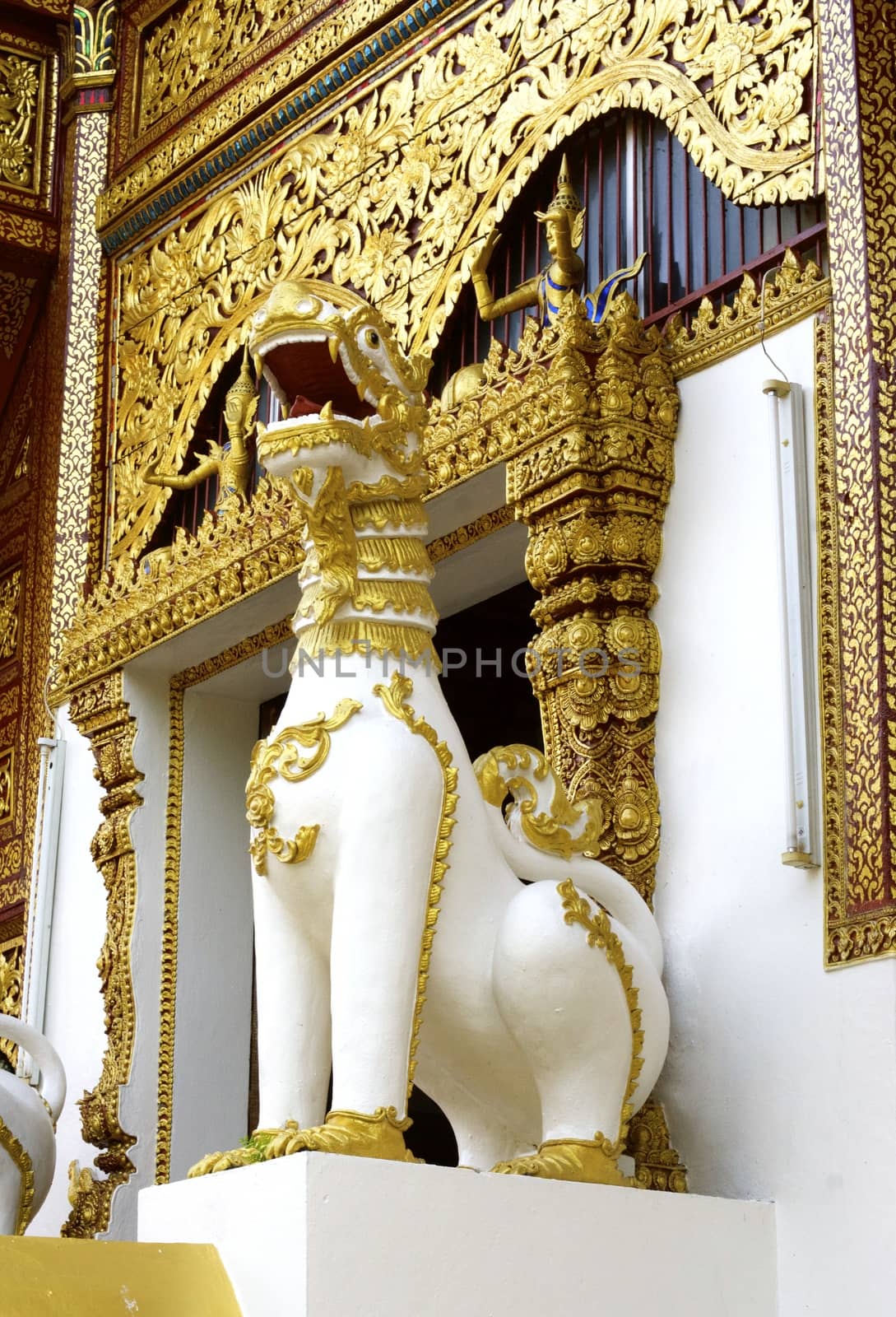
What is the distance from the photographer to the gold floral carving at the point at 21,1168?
180 inches

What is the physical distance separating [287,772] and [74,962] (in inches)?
107

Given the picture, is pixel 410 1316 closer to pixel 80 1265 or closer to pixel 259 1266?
pixel 259 1266

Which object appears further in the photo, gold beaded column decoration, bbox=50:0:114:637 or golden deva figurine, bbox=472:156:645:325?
gold beaded column decoration, bbox=50:0:114:637

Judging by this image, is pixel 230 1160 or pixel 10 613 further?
pixel 10 613

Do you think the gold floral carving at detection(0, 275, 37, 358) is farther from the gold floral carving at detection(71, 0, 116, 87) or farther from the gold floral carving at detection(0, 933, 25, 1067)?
the gold floral carving at detection(0, 933, 25, 1067)

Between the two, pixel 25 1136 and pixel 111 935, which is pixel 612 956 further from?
pixel 111 935

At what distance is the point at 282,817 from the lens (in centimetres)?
342

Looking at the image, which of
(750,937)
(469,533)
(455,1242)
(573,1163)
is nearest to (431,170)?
(469,533)

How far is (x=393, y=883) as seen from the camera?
3.33 m

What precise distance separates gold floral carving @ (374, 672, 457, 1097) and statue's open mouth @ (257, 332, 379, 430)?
0.49 metres

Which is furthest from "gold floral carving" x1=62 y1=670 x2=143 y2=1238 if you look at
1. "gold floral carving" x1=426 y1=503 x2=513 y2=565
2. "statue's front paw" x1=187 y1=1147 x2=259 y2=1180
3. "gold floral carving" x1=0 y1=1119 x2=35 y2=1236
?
"statue's front paw" x1=187 y1=1147 x2=259 y2=1180

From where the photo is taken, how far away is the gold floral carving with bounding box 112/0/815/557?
428 centimetres

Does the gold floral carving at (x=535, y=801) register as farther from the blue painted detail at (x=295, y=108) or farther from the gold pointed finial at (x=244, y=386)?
the blue painted detail at (x=295, y=108)

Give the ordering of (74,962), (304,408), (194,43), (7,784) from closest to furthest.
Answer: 1. (304,408)
2. (74,962)
3. (194,43)
4. (7,784)
